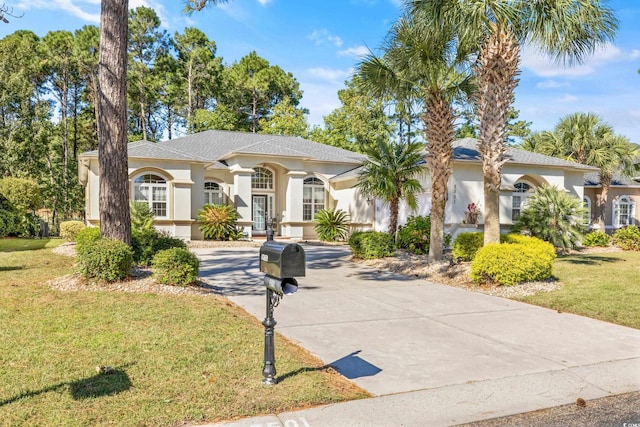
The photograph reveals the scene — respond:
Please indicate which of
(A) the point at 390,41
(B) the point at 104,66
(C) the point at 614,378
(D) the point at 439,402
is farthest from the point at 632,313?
(B) the point at 104,66

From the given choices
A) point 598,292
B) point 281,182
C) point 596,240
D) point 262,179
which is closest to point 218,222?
point 262,179

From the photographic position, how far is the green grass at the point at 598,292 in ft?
25.0

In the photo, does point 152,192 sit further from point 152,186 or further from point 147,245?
point 147,245

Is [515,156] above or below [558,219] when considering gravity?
above

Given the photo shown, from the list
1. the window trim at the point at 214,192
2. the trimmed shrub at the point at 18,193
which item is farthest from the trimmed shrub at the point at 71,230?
the window trim at the point at 214,192

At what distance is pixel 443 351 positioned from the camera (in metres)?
5.47

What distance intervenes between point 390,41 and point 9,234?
1836 centimetres

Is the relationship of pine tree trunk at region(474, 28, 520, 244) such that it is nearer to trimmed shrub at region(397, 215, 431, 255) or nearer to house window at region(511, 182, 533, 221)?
trimmed shrub at region(397, 215, 431, 255)

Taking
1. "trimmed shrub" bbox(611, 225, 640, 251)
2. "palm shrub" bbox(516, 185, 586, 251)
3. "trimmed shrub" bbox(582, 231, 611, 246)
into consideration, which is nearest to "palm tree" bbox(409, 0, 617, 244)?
"palm shrub" bbox(516, 185, 586, 251)

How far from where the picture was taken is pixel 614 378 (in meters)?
4.61

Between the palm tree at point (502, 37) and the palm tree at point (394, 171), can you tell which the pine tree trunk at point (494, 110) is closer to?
the palm tree at point (502, 37)

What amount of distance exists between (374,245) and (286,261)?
10.5 meters

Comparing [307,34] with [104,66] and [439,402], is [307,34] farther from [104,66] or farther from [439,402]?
[439,402]

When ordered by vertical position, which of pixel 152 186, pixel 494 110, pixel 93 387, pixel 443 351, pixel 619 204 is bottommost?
pixel 443 351
